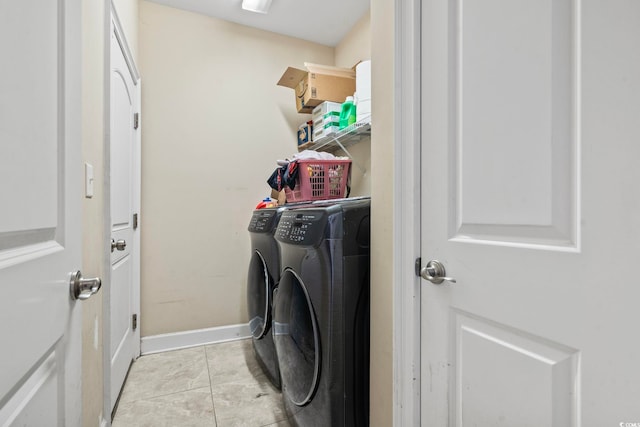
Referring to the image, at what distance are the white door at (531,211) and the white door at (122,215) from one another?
1.53m

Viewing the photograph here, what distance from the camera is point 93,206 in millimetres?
1251

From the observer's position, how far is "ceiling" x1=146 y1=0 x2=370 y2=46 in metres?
2.30

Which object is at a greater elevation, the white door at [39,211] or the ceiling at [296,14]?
the ceiling at [296,14]

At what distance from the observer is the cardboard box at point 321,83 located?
7.38 feet

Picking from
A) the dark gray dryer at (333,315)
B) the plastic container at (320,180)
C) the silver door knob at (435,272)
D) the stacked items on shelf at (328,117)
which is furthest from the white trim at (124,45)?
the silver door knob at (435,272)

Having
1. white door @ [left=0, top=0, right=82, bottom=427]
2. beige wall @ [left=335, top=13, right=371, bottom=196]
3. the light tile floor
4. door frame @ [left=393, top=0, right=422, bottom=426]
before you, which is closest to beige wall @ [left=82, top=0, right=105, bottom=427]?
the light tile floor

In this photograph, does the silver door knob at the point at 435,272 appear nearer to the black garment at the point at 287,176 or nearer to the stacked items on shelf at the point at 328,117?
the black garment at the point at 287,176

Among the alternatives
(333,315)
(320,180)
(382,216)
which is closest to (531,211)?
(382,216)

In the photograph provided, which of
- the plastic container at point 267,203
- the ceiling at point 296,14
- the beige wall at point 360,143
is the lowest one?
the plastic container at point 267,203

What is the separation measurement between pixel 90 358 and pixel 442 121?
5.10ft

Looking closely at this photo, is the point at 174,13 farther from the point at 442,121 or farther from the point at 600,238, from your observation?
the point at 600,238

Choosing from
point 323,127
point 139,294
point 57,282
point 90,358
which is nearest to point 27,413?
point 57,282

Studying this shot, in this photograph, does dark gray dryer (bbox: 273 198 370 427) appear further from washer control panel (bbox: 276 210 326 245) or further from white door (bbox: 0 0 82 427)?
white door (bbox: 0 0 82 427)

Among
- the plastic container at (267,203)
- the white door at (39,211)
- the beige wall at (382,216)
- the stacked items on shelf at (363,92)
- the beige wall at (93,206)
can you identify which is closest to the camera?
the white door at (39,211)
